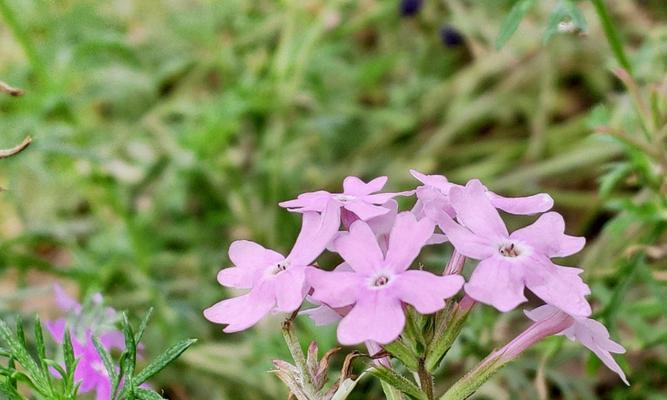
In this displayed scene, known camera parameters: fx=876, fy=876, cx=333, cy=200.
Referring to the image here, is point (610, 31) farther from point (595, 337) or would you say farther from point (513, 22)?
point (595, 337)

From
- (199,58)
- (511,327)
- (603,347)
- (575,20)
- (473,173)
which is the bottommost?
(511,327)

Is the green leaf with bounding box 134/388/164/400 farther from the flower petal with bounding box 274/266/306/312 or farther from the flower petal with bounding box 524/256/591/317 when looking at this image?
the flower petal with bounding box 524/256/591/317

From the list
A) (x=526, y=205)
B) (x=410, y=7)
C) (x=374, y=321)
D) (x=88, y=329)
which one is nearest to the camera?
(x=374, y=321)

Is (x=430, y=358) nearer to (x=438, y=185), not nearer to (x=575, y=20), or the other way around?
(x=438, y=185)

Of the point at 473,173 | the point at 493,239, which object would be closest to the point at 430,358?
the point at 493,239

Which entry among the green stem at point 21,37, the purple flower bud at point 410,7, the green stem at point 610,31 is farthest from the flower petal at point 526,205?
the purple flower bud at point 410,7

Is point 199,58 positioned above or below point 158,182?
above

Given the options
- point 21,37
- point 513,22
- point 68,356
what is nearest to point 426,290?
point 68,356
